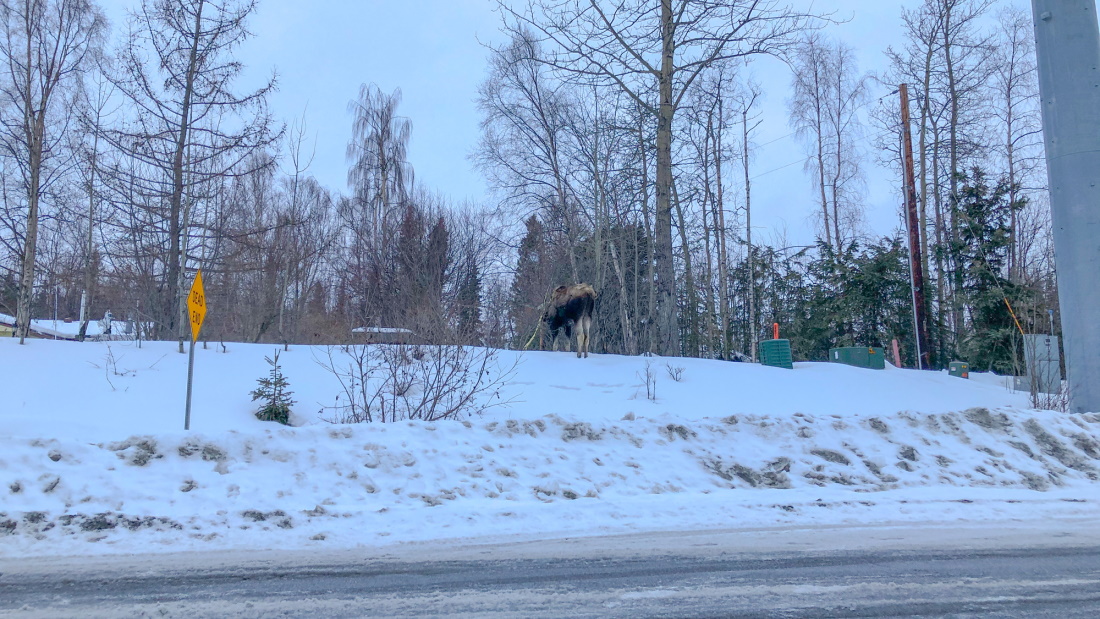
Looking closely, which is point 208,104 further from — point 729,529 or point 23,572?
point 729,529

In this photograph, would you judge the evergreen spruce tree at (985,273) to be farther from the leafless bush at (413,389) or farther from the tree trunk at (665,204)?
the leafless bush at (413,389)

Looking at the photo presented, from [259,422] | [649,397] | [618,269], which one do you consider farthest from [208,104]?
[618,269]

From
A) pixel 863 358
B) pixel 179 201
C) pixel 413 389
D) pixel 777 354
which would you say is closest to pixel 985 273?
pixel 863 358

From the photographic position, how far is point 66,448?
6445mm

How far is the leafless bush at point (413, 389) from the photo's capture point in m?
9.26

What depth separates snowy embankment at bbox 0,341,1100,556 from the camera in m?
5.76

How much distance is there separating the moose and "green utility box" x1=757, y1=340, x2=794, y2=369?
3.82m

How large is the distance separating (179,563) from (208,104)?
1497 cm

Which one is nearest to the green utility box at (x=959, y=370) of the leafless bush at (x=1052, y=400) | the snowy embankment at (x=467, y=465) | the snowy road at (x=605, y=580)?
the leafless bush at (x=1052, y=400)

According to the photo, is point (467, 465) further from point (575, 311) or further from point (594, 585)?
point (575, 311)

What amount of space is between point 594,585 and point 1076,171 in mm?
10626

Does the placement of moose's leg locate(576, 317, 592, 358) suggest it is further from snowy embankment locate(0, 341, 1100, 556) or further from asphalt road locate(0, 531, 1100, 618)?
asphalt road locate(0, 531, 1100, 618)

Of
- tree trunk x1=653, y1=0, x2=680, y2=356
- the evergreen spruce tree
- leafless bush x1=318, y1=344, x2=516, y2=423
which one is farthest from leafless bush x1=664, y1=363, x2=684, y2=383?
the evergreen spruce tree

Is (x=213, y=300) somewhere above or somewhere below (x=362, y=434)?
above
